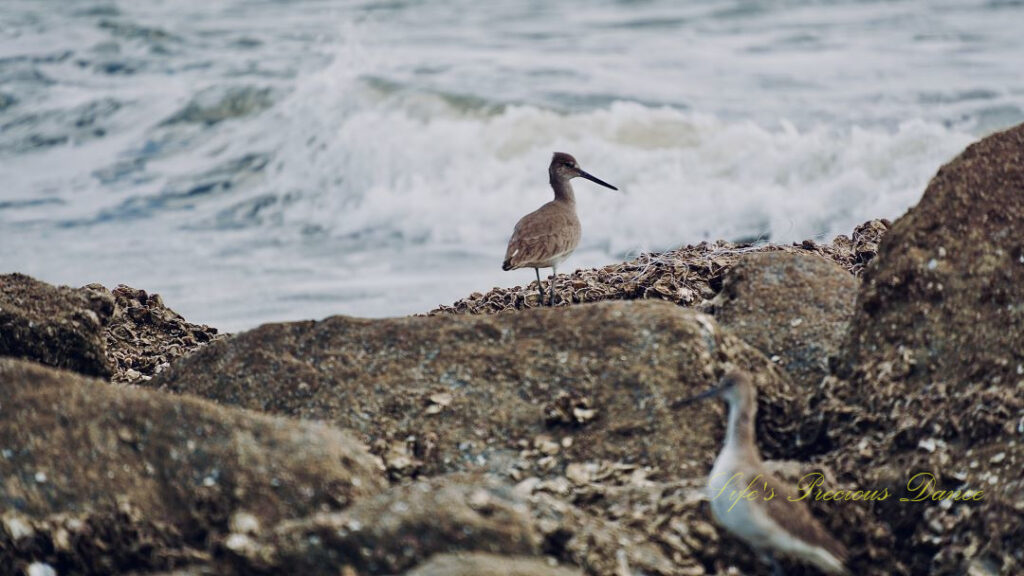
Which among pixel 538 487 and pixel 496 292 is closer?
pixel 538 487

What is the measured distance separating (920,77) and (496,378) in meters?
15.8

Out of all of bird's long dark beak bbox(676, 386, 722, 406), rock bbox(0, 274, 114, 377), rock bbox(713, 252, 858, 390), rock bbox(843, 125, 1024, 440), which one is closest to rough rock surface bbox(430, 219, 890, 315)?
rock bbox(713, 252, 858, 390)

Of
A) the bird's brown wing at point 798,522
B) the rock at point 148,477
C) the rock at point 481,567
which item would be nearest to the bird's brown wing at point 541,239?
the rock at point 148,477

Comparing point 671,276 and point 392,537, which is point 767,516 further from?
point 671,276

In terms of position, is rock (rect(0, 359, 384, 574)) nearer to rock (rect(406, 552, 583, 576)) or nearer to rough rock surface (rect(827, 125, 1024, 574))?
rock (rect(406, 552, 583, 576))

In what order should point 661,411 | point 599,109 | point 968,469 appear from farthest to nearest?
point 599,109, point 661,411, point 968,469

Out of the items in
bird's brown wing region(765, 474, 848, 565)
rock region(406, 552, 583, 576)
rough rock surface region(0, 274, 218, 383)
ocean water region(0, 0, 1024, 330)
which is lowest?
ocean water region(0, 0, 1024, 330)

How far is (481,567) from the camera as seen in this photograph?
12.9ft

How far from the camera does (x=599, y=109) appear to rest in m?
19.1

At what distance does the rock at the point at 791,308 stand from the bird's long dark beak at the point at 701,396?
0.76 m

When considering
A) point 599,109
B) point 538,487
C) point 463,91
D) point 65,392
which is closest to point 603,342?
point 538,487

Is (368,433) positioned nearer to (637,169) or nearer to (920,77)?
(637,169)

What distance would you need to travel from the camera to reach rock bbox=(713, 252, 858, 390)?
5855 millimetres

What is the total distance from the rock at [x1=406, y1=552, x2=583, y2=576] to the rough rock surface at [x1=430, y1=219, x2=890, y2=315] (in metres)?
3.31
